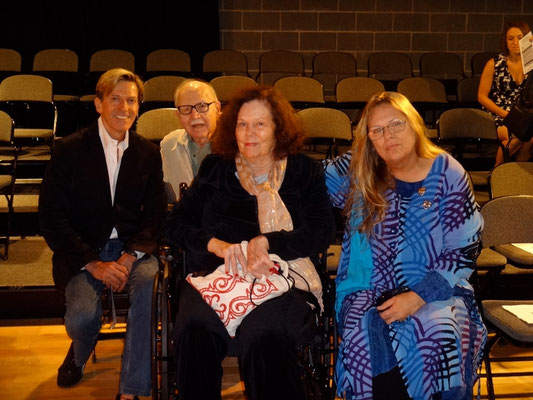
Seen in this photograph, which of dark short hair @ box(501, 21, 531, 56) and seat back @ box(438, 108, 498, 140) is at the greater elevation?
dark short hair @ box(501, 21, 531, 56)

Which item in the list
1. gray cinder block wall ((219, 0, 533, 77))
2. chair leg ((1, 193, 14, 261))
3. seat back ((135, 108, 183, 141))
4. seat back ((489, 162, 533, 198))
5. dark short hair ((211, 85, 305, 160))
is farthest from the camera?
gray cinder block wall ((219, 0, 533, 77))

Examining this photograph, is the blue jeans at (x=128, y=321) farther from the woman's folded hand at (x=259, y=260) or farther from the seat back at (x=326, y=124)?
the seat back at (x=326, y=124)

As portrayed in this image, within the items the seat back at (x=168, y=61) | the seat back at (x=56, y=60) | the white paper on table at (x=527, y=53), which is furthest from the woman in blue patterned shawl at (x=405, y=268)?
the seat back at (x=56, y=60)

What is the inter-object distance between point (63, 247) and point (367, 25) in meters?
6.49

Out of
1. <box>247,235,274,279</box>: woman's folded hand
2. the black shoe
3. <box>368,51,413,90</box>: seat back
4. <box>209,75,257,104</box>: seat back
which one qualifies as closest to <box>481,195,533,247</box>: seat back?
<box>247,235,274,279</box>: woman's folded hand

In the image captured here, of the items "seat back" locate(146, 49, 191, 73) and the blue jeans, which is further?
"seat back" locate(146, 49, 191, 73)

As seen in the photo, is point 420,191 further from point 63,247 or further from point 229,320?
point 63,247

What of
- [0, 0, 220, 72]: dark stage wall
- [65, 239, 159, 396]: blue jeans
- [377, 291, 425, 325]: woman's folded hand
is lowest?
[65, 239, 159, 396]: blue jeans

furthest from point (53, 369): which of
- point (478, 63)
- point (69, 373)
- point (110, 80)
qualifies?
point (478, 63)

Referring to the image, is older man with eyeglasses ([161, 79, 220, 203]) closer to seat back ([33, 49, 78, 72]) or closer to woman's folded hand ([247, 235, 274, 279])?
woman's folded hand ([247, 235, 274, 279])

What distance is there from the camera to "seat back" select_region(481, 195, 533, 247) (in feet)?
8.90

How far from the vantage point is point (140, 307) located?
2.54m

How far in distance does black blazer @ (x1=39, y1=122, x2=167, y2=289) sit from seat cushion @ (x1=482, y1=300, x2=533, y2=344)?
149cm

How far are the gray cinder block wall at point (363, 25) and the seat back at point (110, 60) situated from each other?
145cm
